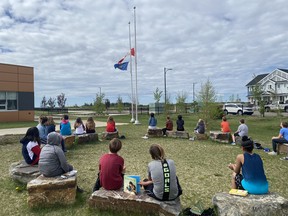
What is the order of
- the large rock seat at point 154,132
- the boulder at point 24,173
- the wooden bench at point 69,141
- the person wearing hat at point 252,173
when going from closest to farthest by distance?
the person wearing hat at point 252,173
the boulder at point 24,173
the wooden bench at point 69,141
the large rock seat at point 154,132

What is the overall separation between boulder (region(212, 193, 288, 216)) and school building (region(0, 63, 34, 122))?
85.8 ft

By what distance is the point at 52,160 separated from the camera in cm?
504

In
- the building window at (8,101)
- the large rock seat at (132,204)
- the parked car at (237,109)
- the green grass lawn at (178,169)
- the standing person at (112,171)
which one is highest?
the building window at (8,101)

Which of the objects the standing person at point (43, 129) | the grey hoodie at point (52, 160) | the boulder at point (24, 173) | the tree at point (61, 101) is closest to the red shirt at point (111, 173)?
the grey hoodie at point (52, 160)

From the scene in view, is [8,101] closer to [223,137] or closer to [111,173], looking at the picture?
[223,137]

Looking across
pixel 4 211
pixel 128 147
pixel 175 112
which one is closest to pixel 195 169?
pixel 128 147

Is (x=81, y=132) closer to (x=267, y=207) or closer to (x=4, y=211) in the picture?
(x=4, y=211)

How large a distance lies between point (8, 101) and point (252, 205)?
88.9 feet

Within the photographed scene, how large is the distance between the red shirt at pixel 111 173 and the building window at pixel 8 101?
2490cm

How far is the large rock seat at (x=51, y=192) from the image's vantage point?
4.62 meters

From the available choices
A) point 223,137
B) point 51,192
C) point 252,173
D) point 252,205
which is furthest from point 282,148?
point 51,192

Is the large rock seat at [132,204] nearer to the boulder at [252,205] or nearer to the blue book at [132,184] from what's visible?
the blue book at [132,184]

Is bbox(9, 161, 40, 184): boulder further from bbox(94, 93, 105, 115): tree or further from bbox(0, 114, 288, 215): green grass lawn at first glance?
bbox(94, 93, 105, 115): tree

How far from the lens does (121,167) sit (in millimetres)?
4758
